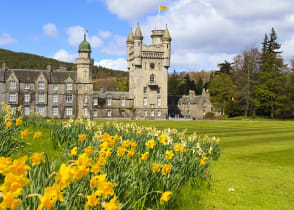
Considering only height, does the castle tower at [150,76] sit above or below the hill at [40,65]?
below

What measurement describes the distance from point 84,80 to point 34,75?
10268 mm

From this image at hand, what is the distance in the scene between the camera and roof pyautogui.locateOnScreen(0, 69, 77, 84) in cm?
5841

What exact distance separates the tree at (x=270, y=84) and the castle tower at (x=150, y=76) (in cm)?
2204

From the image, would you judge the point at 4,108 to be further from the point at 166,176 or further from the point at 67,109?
the point at 67,109

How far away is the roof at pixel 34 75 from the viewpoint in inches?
2299

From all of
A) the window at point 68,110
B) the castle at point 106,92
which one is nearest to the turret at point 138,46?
the castle at point 106,92

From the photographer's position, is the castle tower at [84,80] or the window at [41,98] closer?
the window at [41,98]

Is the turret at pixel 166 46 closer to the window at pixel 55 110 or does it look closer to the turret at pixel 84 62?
the turret at pixel 84 62

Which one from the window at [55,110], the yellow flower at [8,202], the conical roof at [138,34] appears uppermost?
the conical roof at [138,34]

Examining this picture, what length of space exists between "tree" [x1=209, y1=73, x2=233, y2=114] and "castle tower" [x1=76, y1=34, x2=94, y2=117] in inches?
1255

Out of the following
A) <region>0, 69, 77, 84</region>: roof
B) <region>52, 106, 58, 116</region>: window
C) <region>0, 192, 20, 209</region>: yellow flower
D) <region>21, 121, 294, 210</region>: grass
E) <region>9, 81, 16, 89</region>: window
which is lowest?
<region>21, 121, 294, 210</region>: grass

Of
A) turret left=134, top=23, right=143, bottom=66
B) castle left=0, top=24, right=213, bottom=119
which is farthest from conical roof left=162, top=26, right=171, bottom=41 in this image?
turret left=134, top=23, right=143, bottom=66

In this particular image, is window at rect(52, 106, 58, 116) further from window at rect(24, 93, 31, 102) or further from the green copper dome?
the green copper dome

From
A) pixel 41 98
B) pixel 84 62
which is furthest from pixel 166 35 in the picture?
pixel 41 98
